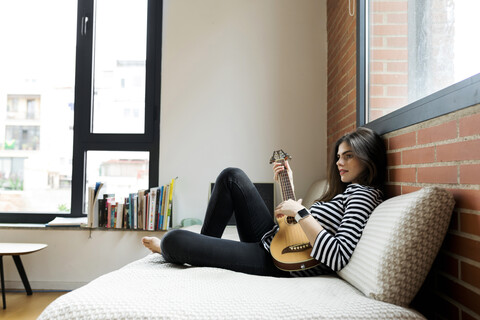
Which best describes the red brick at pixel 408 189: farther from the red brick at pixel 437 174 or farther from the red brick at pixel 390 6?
the red brick at pixel 390 6

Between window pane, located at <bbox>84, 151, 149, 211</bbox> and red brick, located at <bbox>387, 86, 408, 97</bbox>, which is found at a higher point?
red brick, located at <bbox>387, 86, 408, 97</bbox>

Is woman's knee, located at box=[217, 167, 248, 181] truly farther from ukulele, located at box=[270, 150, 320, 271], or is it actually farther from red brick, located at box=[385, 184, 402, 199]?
red brick, located at box=[385, 184, 402, 199]

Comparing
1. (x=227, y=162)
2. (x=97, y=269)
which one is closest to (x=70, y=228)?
(x=97, y=269)

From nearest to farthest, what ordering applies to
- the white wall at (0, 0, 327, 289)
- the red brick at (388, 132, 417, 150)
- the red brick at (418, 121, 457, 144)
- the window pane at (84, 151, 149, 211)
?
the red brick at (418, 121, 457, 144) → the red brick at (388, 132, 417, 150) → the white wall at (0, 0, 327, 289) → the window pane at (84, 151, 149, 211)

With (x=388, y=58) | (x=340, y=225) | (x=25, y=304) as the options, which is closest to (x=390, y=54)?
(x=388, y=58)

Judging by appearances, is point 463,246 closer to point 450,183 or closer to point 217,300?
point 450,183

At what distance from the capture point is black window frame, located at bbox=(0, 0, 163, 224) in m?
2.97

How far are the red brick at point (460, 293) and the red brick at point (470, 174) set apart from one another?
0.95 feet

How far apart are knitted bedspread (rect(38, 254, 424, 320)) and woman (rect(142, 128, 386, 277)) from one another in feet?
0.48

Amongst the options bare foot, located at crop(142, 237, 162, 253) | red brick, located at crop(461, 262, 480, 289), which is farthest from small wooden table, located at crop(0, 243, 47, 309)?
red brick, located at crop(461, 262, 480, 289)

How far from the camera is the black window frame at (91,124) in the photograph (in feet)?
9.73

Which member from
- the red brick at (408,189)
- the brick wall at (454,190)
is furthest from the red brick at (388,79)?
the red brick at (408,189)

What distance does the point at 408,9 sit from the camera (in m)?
1.52

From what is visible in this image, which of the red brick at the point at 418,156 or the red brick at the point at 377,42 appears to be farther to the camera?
the red brick at the point at 377,42
